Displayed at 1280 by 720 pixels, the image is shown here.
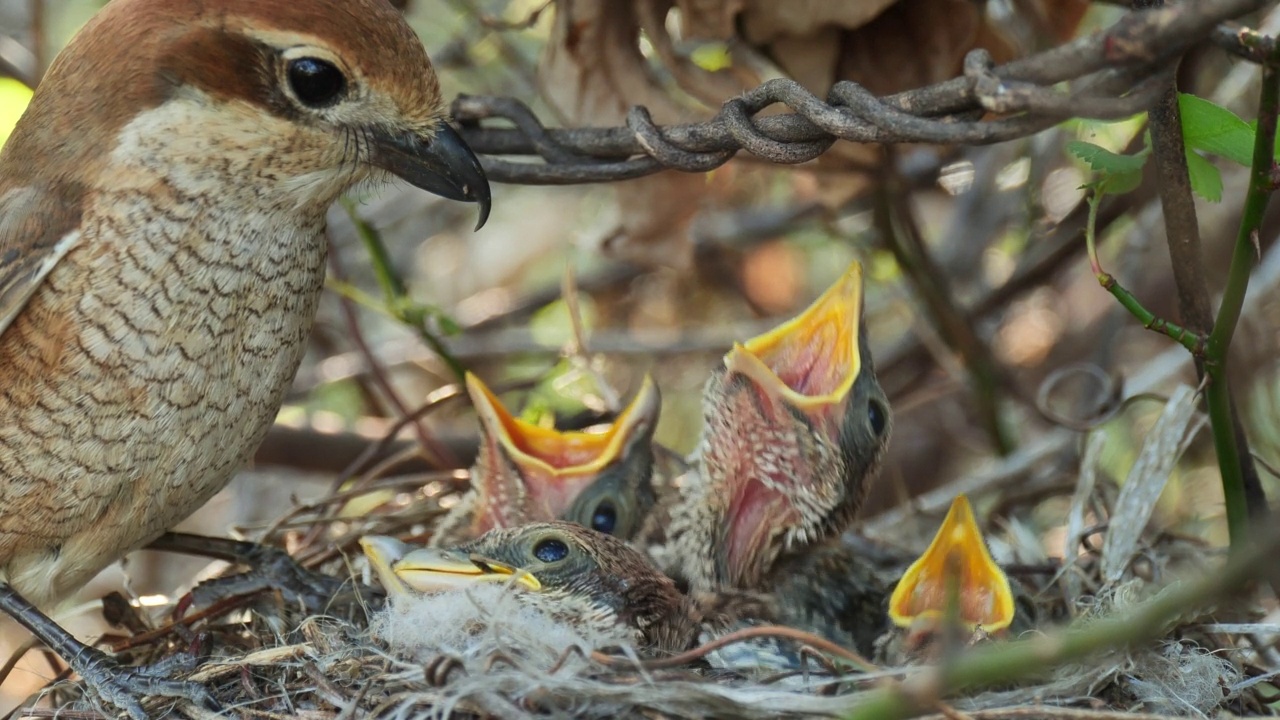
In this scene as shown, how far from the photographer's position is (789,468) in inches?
92.7

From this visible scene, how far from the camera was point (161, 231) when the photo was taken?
82.9 inches

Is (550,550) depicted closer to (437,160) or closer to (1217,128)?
(437,160)

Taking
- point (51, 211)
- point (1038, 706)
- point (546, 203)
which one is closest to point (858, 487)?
point (1038, 706)

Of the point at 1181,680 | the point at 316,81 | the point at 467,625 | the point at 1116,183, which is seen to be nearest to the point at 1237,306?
the point at 1116,183

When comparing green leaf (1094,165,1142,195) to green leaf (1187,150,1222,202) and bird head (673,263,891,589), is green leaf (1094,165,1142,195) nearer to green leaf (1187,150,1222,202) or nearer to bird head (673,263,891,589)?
green leaf (1187,150,1222,202)

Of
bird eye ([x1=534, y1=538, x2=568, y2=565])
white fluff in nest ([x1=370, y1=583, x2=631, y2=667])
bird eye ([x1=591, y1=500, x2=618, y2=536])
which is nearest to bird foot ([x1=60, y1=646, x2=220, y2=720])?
white fluff in nest ([x1=370, y1=583, x2=631, y2=667])

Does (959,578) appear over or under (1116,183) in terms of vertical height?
under

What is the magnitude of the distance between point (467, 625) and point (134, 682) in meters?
0.60

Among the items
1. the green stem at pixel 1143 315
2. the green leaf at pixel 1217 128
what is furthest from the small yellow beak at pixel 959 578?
the green leaf at pixel 1217 128

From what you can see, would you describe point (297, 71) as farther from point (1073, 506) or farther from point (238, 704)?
point (1073, 506)

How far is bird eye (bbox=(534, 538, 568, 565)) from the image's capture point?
2.13m

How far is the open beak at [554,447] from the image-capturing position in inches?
101

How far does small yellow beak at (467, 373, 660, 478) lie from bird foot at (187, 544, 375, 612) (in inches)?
16.5

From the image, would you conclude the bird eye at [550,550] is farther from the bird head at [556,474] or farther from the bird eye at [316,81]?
the bird eye at [316,81]
